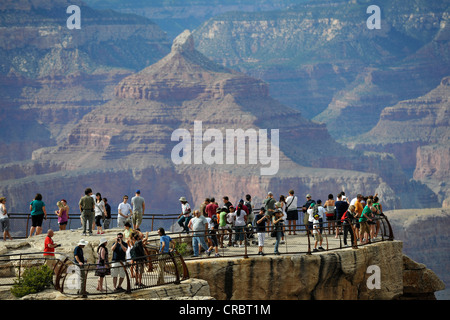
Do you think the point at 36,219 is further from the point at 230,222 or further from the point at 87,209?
the point at 230,222

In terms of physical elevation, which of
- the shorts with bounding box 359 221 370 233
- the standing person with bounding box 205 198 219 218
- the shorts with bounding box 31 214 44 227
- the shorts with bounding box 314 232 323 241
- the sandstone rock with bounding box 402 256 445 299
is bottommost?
the sandstone rock with bounding box 402 256 445 299

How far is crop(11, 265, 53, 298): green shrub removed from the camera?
3888 centimetres

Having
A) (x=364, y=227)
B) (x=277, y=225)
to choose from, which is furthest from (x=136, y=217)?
(x=364, y=227)

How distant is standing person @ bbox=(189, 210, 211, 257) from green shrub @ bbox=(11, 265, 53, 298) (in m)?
5.26

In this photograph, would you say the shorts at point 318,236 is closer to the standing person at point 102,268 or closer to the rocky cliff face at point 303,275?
the rocky cliff face at point 303,275

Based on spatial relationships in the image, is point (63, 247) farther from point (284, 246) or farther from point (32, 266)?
point (284, 246)

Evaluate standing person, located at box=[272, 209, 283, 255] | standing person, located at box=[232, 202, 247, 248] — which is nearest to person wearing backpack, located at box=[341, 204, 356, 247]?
standing person, located at box=[272, 209, 283, 255]

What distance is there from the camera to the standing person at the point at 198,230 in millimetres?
42156

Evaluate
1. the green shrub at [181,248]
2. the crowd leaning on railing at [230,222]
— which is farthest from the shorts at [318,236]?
the green shrub at [181,248]

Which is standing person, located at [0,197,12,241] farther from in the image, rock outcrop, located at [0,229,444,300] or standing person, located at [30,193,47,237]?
rock outcrop, located at [0,229,444,300]

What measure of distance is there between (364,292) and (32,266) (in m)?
11.2

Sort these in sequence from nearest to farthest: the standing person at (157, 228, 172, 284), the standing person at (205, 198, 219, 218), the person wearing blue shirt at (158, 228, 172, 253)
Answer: the standing person at (157, 228, 172, 284), the person wearing blue shirt at (158, 228, 172, 253), the standing person at (205, 198, 219, 218)

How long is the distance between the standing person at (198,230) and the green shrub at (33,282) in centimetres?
526
